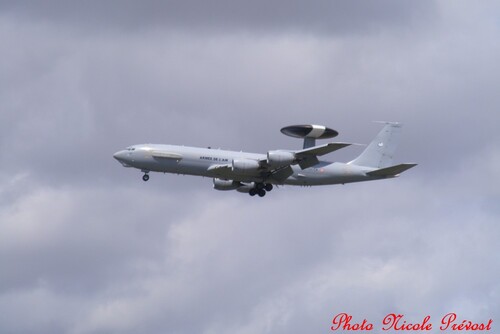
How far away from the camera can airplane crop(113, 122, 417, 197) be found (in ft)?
302

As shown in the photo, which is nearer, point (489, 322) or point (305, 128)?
point (489, 322)

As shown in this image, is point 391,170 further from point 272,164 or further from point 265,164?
point 265,164

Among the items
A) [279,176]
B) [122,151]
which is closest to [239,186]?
[279,176]

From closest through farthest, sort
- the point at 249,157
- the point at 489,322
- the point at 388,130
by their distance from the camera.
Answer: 1. the point at 489,322
2. the point at 249,157
3. the point at 388,130

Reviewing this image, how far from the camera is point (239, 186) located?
330ft

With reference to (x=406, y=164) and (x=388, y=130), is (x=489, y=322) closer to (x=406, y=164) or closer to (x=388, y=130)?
(x=406, y=164)

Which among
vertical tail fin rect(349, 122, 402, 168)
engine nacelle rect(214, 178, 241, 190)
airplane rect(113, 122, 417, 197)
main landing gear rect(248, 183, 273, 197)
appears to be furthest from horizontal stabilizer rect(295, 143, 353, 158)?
engine nacelle rect(214, 178, 241, 190)

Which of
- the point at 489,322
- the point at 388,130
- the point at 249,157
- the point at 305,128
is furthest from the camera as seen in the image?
the point at 388,130

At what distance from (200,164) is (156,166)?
12.5 feet

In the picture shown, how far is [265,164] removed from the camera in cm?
9369

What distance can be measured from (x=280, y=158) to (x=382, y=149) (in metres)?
13.9

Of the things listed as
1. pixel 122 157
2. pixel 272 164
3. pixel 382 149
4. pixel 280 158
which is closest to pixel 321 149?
pixel 280 158

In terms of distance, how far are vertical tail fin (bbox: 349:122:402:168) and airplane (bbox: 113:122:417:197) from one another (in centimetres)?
166

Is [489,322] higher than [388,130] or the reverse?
the reverse
